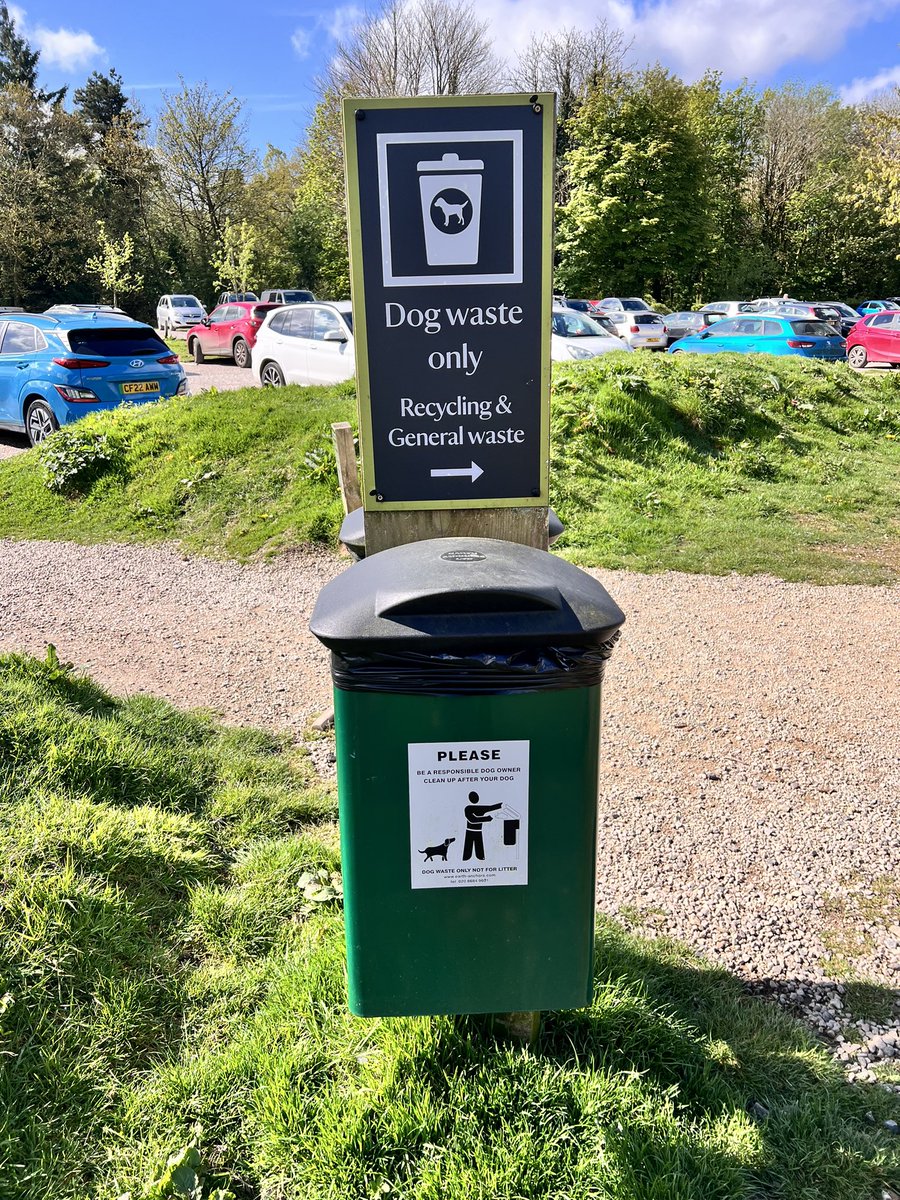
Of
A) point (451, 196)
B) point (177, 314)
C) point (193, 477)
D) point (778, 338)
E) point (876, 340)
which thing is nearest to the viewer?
point (451, 196)

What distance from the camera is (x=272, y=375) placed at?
13.9 meters

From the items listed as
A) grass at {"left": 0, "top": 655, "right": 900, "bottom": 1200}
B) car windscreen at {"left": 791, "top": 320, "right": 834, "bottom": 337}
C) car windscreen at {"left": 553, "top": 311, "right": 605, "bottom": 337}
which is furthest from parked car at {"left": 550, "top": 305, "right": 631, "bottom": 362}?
grass at {"left": 0, "top": 655, "right": 900, "bottom": 1200}

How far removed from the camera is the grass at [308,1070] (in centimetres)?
206

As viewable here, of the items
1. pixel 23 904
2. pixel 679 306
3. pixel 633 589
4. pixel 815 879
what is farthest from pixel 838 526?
pixel 679 306

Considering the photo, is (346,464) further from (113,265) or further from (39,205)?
(39,205)

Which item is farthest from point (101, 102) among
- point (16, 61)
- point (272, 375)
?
point (272, 375)

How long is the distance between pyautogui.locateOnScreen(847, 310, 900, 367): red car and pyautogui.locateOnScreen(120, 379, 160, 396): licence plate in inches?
676

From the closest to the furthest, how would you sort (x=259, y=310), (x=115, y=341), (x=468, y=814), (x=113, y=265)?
(x=468, y=814)
(x=115, y=341)
(x=259, y=310)
(x=113, y=265)

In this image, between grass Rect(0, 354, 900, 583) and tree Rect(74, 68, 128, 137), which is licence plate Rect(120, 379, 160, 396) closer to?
grass Rect(0, 354, 900, 583)

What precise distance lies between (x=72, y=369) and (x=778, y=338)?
13.4 metres

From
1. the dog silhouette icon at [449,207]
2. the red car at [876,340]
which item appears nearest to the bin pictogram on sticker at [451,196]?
the dog silhouette icon at [449,207]

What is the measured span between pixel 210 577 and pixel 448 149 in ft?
17.4

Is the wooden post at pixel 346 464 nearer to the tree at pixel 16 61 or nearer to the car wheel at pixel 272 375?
the car wheel at pixel 272 375

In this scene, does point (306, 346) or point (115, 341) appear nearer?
point (115, 341)
